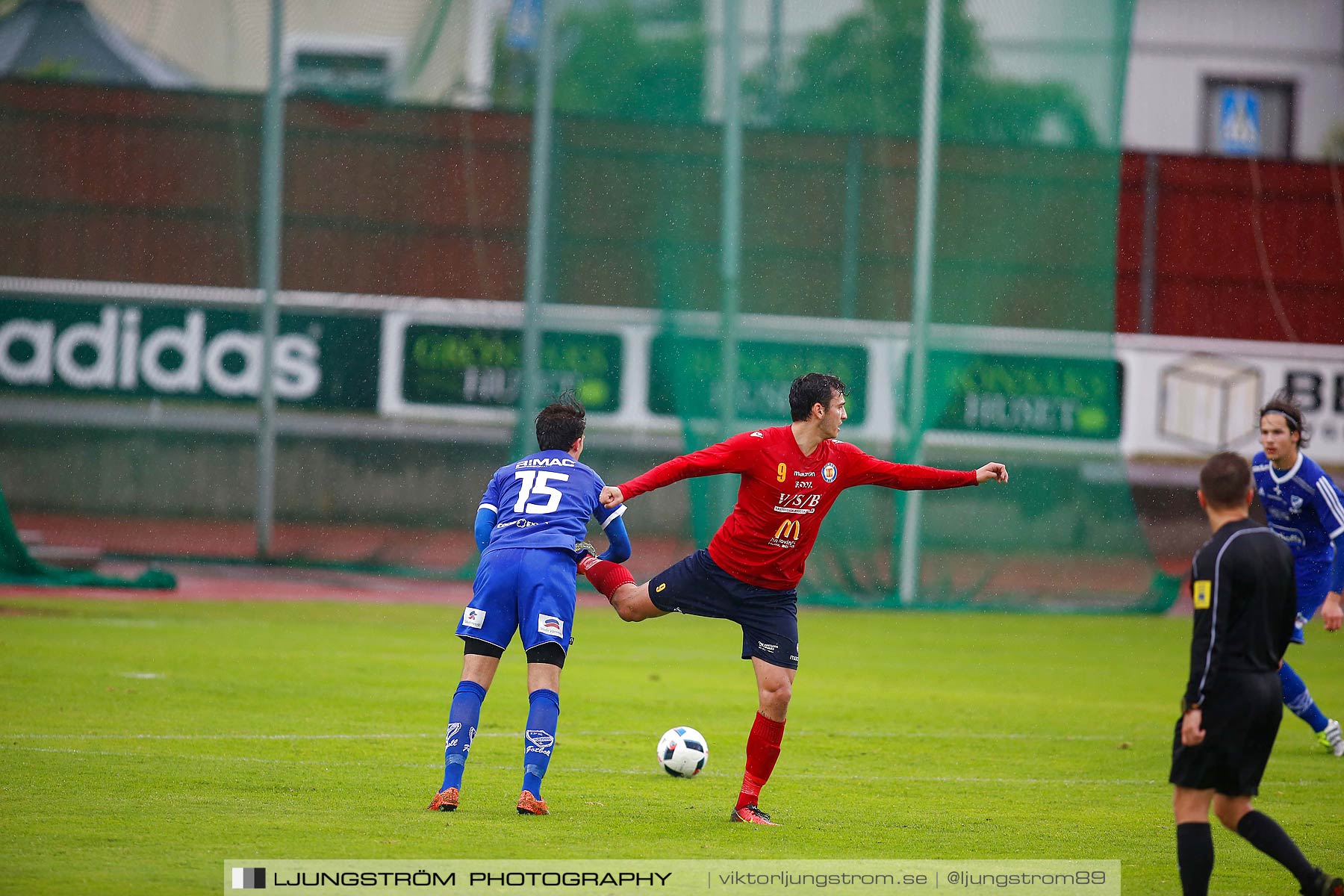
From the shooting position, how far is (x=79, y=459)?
1898 cm

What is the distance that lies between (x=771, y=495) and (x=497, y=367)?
12513 millimetres

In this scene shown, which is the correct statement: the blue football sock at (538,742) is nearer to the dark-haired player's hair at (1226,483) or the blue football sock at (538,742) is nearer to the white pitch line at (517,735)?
the white pitch line at (517,735)

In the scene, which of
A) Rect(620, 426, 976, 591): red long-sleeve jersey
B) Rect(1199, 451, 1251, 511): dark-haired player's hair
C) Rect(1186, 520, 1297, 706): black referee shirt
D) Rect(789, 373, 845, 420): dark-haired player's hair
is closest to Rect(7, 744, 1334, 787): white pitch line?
Rect(620, 426, 976, 591): red long-sleeve jersey

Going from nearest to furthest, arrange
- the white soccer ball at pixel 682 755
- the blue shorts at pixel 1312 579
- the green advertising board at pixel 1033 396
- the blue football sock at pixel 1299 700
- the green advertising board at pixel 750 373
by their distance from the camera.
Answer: the white soccer ball at pixel 682 755 → the blue football sock at pixel 1299 700 → the blue shorts at pixel 1312 579 → the green advertising board at pixel 750 373 → the green advertising board at pixel 1033 396

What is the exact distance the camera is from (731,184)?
63.3ft

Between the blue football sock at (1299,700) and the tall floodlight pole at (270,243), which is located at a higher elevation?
the tall floodlight pole at (270,243)

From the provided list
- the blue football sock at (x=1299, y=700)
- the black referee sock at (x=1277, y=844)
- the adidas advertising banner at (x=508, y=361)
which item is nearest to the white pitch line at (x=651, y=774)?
the blue football sock at (x=1299, y=700)

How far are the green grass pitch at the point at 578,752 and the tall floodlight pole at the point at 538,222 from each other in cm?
458

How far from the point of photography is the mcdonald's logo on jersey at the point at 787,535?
290 inches

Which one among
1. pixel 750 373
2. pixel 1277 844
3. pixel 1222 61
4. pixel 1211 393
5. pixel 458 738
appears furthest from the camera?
pixel 1222 61

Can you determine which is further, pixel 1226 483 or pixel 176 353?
pixel 176 353

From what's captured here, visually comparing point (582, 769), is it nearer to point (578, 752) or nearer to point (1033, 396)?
point (578, 752)

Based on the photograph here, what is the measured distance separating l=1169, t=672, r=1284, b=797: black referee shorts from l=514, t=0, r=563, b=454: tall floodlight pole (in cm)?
1431

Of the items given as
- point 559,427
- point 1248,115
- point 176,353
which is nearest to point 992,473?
point 559,427
